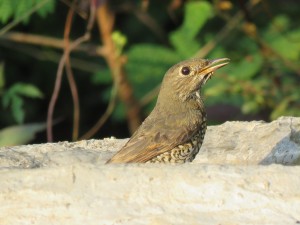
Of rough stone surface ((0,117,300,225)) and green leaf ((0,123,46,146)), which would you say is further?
green leaf ((0,123,46,146))

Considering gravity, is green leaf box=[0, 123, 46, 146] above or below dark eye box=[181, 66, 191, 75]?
below

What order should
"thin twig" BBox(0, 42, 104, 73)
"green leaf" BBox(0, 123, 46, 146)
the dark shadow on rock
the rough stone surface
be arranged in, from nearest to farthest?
the rough stone surface, the dark shadow on rock, "green leaf" BBox(0, 123, 46, 146), "thin twig" BBox(0, 42, 104, 73)

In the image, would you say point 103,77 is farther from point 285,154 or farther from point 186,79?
point 285,154

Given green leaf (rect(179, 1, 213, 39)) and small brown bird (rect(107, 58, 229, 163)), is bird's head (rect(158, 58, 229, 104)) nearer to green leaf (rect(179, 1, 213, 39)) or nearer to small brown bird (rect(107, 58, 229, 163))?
small brown bird (rect(107, 58, 229, 163))

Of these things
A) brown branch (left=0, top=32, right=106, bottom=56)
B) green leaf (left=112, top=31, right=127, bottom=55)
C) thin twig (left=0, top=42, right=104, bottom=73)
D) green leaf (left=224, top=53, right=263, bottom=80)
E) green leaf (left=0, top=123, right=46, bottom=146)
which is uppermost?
thin twig (left=0, top=42, right=104, bottom=73)

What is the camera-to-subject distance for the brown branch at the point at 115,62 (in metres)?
9.15

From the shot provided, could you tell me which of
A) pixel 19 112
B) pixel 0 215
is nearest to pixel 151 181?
pixel 0 215

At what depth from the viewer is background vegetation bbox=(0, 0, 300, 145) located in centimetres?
884

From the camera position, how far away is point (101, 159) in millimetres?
6676

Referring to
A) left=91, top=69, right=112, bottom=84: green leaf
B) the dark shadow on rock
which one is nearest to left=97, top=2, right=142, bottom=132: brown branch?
left=91, top=69, right=112, bottom=84: green leaf

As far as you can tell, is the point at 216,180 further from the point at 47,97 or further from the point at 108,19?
the point at 47,97

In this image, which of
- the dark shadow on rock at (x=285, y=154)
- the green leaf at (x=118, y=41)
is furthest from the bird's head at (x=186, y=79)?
the green leaf at (x=118, y=41)

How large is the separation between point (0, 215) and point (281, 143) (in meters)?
1.93

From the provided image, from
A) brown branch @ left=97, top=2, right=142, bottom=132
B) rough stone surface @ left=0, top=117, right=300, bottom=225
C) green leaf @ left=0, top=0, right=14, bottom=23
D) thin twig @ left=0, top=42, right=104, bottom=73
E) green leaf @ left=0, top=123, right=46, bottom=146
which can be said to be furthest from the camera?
thin twig @ left=0, top=42, right=104, bottom=73
